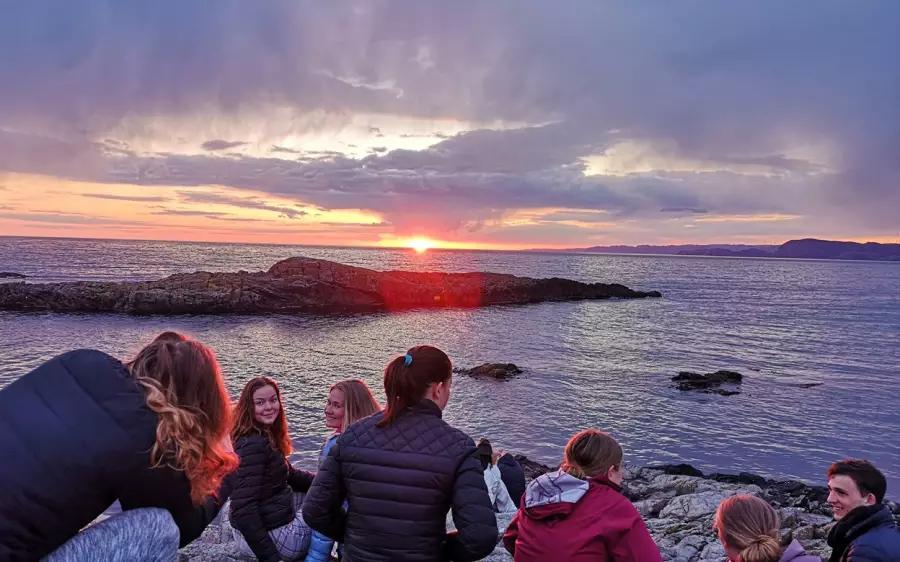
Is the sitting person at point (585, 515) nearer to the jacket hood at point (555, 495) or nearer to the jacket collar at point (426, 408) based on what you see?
the jacket hood at point (555, 495)

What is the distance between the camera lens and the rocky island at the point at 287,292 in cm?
4244

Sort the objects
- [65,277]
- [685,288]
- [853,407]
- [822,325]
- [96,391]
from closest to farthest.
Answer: [96,391] < [853,407] < [822,325] < [65,277] < [685,288]

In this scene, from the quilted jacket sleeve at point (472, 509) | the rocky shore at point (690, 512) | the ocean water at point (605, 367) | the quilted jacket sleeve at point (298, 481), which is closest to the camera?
the quilted jacket sleeve at point (472, 509)

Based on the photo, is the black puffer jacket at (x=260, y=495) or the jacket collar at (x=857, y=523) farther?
the black puffer jacket at (x=260, y=495)

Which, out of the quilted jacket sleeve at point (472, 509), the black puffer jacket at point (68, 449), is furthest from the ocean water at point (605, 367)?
the black puffer jacket at point (68, 449)

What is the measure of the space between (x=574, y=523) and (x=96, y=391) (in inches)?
95.1

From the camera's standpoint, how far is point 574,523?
3236mm

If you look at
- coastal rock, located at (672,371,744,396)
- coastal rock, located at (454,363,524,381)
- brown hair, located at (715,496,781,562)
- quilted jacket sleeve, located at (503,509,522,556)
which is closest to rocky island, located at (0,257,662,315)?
coastal rock, located at (454,363,524,381)

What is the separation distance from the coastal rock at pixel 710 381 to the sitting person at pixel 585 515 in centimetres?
2250

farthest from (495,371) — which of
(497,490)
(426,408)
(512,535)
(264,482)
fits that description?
(426,408)

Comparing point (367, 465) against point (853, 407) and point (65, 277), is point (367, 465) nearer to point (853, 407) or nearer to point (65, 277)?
point (853, 407)

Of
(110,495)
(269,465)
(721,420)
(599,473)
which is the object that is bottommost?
(721,420)

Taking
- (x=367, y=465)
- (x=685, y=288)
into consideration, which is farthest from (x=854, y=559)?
(x=685, y=288)

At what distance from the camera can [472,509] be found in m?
2.98
